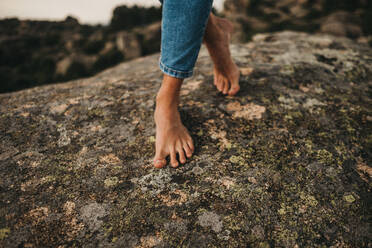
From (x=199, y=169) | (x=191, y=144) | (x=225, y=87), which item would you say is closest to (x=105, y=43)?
(x=225, y=87)

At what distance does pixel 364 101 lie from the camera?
162cm

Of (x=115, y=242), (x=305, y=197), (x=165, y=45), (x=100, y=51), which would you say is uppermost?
(x=165, y=45)

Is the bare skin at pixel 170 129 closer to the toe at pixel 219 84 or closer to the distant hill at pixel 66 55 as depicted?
the toe at pixel 219 84

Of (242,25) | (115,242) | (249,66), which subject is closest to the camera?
(115,242)

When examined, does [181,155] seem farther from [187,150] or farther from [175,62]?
[175,62]

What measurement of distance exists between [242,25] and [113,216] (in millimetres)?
20052

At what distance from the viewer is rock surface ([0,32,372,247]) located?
849mm

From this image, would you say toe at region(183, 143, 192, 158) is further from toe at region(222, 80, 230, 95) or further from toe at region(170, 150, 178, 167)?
toe at region(222, 80, 230, 95)

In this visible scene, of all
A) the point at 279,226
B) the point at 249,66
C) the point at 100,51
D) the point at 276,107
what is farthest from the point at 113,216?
the point at 100,51

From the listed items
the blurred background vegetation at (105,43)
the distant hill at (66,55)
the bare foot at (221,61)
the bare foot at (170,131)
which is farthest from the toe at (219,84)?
the distant hill at (66,55)

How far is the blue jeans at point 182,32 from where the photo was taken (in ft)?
3.02

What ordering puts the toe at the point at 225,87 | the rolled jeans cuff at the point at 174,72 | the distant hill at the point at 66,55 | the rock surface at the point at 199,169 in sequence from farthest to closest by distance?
the distant hill at the point at 66,55 < the toe at the point at 225,87 < the rolled jeans cuff at the point at 174,72 < the rock surface at the point at 199,169

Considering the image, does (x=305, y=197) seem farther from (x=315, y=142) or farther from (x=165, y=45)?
(x=165, y=45)

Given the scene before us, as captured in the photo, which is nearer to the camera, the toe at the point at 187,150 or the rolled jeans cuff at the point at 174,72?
the rolled jeans cuff at the point at 174,72
